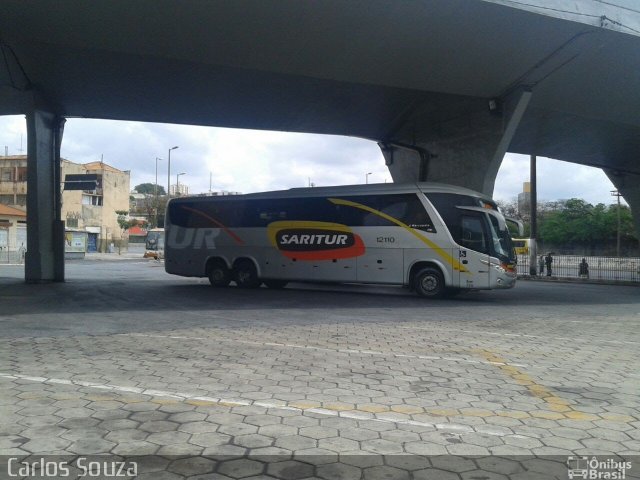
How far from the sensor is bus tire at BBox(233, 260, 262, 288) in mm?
20375

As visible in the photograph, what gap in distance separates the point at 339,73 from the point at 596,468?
15.4 meters

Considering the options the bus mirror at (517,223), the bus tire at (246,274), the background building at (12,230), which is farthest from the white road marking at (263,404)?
the background building at (12,230)

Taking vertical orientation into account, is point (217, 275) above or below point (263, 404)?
above

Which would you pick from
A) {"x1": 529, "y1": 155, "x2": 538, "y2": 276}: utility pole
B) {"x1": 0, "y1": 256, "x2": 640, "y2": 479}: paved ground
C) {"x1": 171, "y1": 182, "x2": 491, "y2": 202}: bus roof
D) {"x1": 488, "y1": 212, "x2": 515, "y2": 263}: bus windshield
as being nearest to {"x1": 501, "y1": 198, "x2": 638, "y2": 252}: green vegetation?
{"x1": 529, "y1": 155, "x2": 538, "y2": 276}: utility pole

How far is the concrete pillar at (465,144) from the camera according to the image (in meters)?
19.8

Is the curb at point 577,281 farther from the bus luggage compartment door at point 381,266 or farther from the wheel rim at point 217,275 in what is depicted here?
the wheel rim at point 217,275

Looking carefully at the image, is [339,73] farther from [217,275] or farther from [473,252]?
[217,275]

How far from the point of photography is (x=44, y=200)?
21984mm

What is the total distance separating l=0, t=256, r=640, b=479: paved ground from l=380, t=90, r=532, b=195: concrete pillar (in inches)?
375

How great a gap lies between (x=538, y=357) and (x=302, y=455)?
5178mm

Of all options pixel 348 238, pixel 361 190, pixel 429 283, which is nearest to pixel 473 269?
pixel 429 283

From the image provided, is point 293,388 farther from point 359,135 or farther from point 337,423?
point 359,135

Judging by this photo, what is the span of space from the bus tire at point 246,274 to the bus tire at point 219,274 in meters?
0.38

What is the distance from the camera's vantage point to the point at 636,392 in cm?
606
